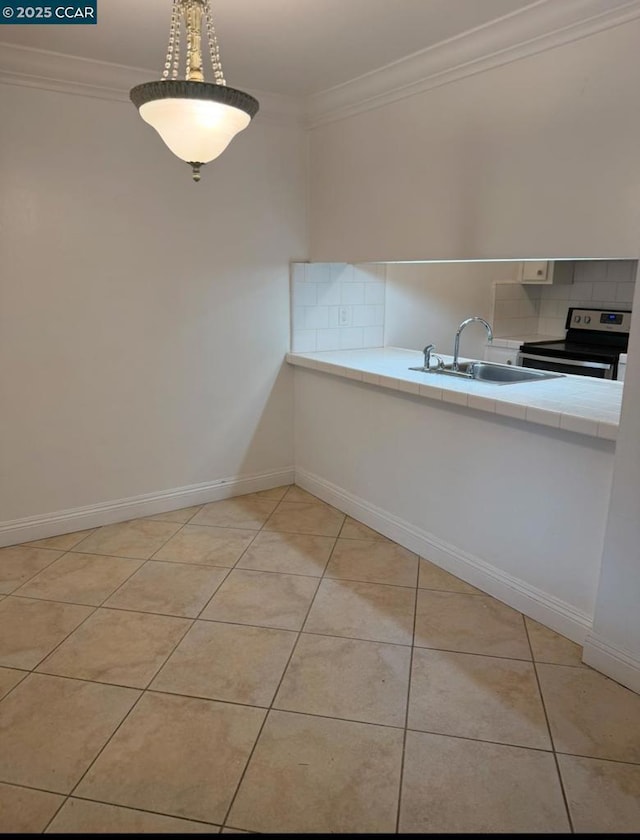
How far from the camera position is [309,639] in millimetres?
2285

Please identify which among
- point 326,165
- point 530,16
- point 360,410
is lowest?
point 360,410

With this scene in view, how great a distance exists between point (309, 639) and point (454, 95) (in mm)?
2344

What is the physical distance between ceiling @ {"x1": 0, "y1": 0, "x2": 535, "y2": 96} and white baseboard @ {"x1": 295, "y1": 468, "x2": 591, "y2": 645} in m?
2.18

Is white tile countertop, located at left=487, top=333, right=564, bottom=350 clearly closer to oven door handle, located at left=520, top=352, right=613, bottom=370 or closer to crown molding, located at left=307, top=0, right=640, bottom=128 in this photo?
oven door handle, located at left=520, top=352, right=613, bottom=370

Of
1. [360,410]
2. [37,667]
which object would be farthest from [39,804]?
[360,410]

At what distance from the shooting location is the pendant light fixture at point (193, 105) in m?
1.58

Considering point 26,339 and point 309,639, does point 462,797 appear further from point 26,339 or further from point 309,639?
point 26,339

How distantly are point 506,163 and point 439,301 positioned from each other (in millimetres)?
1954

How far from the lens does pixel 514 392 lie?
2.52 meters

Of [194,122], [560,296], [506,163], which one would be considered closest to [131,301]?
[194,122]

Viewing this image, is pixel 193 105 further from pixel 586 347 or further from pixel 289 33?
pixel 586 347

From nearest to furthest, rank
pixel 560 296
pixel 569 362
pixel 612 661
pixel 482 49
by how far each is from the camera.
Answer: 1. pixel 612 661
2. pixel 482 49
3. pixel 569 362
4. pixel 560 296

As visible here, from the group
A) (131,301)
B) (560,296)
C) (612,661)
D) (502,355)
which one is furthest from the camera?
(560,296)

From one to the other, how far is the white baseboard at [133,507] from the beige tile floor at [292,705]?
0.67ft
